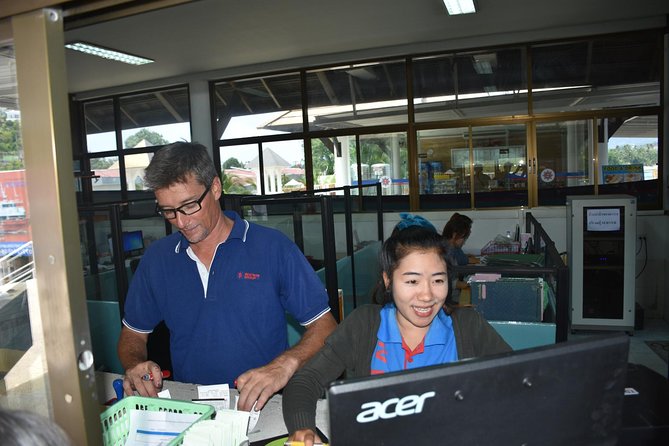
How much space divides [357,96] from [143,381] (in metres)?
6.16

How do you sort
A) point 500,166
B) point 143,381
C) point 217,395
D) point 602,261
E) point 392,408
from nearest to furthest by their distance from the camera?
point 392,408 → point 217,395 → point 143,381 → point 602,261 → point 500,166

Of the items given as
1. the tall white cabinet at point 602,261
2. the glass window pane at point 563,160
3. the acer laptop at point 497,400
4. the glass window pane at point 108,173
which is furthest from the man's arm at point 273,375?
the glass window pane at point 108,173

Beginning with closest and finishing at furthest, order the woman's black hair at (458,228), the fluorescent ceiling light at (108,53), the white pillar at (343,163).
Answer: the woman's black hair at (458,228)
the fluorescent ceiling light at (108,53)
the white pillar at (343,163)

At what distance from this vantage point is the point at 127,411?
3.55ft

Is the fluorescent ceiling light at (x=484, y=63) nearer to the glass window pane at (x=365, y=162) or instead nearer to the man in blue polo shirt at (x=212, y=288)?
the glass window pane at (x=365, y=162)

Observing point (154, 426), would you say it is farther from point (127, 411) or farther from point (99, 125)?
point (99, 125)

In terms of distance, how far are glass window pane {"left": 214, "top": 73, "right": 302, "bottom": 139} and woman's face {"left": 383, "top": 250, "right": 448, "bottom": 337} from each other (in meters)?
6.06

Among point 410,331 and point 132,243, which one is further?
point 132,243

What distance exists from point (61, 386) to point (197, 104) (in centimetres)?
752

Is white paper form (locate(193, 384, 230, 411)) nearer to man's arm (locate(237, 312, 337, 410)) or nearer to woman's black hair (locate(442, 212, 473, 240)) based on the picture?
man's arm (locate(237, 312, 337, 410))

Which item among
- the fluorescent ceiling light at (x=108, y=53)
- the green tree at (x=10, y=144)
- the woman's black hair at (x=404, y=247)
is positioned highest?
the fluorescent ceiling light at (x=108, y=53)

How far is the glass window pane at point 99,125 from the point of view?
8570mm

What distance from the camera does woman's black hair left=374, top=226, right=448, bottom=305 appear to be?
143cm

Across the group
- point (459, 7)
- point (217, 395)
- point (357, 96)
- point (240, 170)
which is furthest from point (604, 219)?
point (240, 170)
